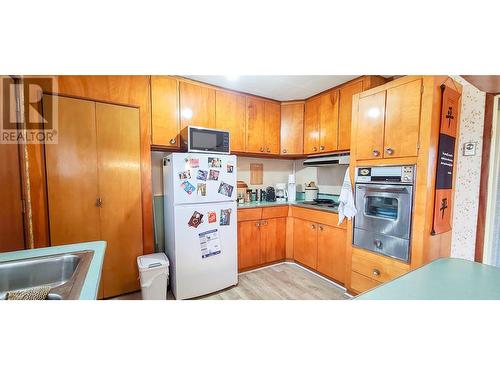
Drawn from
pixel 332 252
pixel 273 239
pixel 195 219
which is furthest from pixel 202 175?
pixel 332 252

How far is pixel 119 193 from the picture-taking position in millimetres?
1888

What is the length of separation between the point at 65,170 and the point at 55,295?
1.45m

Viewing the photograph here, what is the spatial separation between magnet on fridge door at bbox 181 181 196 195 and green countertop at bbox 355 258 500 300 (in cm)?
157

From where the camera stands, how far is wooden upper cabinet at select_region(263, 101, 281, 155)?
108 inches

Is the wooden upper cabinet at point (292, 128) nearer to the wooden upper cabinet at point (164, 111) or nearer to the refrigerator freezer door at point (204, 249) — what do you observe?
the refrigerator freezer door at point (204, 249)

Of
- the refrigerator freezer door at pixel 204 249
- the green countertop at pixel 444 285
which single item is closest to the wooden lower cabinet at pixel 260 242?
the refrigerator freezer door at pixel 204 249

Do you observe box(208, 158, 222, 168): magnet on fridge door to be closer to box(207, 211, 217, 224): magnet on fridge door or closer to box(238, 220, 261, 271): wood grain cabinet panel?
box(207, 211, 217, 224): magnet on fridge door

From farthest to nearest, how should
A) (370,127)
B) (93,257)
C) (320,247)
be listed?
(320,247)
(370,127)
(93,257)

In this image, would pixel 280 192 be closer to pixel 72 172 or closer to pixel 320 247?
pixel 320 247

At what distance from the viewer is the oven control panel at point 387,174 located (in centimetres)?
155

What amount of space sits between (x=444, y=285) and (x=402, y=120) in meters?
1.33

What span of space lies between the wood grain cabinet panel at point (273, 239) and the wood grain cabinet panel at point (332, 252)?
1.73ft

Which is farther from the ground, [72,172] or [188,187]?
[72,172]
